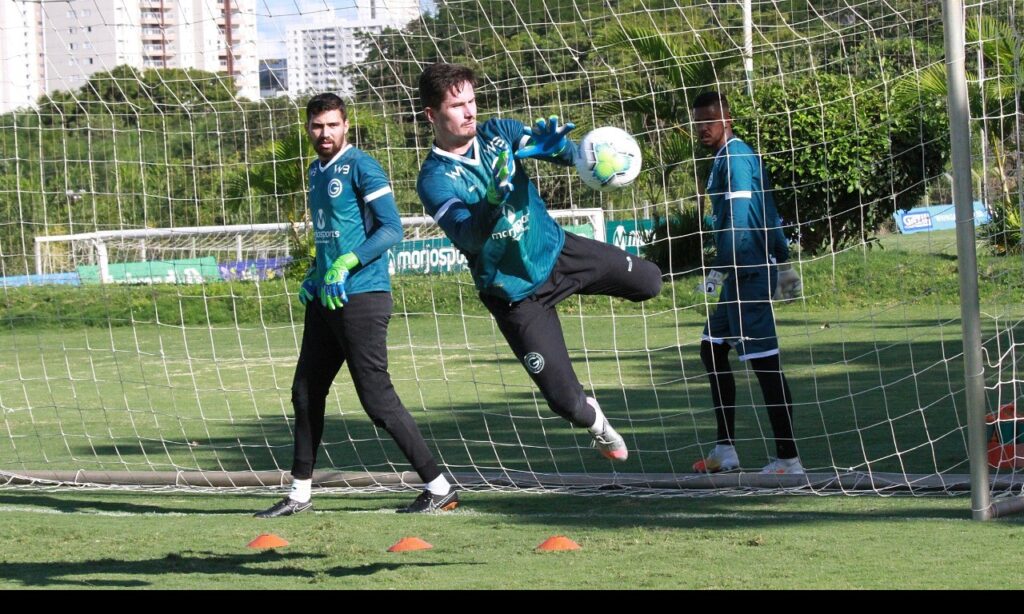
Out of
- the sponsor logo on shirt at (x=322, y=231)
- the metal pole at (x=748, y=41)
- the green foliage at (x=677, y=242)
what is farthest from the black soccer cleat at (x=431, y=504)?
the metal pole at (x=748, y=41)

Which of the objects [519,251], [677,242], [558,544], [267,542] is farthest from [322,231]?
[677,242]

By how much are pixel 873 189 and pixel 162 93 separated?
458cm

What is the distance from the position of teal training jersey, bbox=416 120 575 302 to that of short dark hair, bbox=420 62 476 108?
10.1 inches

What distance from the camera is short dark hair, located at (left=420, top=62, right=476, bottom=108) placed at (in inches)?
217

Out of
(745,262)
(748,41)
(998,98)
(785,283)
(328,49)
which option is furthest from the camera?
(328,49)

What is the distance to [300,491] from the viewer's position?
643cm

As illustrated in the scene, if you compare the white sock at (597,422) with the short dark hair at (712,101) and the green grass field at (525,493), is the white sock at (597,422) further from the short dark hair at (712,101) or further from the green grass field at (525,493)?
the short dark hair at (712,101)

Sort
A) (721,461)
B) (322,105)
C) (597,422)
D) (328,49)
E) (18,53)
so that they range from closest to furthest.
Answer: (597,422), (322,105), (721,461), (18,53), (328,49)

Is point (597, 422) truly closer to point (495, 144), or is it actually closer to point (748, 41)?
point (495, 144)

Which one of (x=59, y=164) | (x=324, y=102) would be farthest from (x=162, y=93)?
(x=324, y=102)

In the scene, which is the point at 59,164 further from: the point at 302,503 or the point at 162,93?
the point at 302,503

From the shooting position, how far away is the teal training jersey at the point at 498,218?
5371 mm

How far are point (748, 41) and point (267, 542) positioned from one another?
388 cm

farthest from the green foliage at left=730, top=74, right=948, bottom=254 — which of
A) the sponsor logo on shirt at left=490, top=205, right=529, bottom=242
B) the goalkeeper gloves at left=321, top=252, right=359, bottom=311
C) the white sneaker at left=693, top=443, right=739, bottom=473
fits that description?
the goalkeeper gloves at left=321, top=252, right=359, bottom=311
